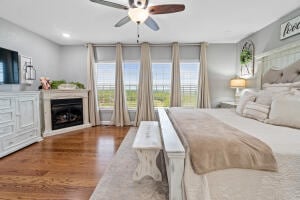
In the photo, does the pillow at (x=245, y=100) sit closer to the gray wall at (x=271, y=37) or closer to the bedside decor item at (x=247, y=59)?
the gray wall at (x=271, y=37)

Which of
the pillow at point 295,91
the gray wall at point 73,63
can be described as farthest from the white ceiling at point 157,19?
the pillow at point 295,91

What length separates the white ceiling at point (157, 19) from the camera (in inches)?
113

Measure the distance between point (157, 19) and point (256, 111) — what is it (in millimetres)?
2510

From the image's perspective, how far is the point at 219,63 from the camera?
531 centimetres

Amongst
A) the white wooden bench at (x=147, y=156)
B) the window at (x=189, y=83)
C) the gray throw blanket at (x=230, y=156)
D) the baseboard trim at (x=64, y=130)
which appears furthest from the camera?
the window at (x=189, y=83)

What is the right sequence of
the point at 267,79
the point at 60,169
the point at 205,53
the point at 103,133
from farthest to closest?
1. the point at 205,53
2. the point at 103,133
3. the point at 267,79
4. the point at 60,169

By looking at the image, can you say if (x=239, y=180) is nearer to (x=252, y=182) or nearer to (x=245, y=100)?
(x=252, y=182)

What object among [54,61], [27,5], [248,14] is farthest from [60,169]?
[248,14]

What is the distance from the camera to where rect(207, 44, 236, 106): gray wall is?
527cm

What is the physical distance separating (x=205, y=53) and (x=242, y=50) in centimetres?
99

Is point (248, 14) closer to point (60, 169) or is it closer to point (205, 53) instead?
point (205, 53)

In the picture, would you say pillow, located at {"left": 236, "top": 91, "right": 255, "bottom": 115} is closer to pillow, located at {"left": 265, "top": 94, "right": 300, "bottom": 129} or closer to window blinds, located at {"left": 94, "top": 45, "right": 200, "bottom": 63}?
pillow, located at {"left": 265, "top": 94, "right": 300, "bottom": 129}

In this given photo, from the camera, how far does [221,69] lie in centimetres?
531

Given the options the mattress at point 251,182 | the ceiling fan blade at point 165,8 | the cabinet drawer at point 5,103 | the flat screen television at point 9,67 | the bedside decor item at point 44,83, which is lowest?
the mattress at point 251,182
